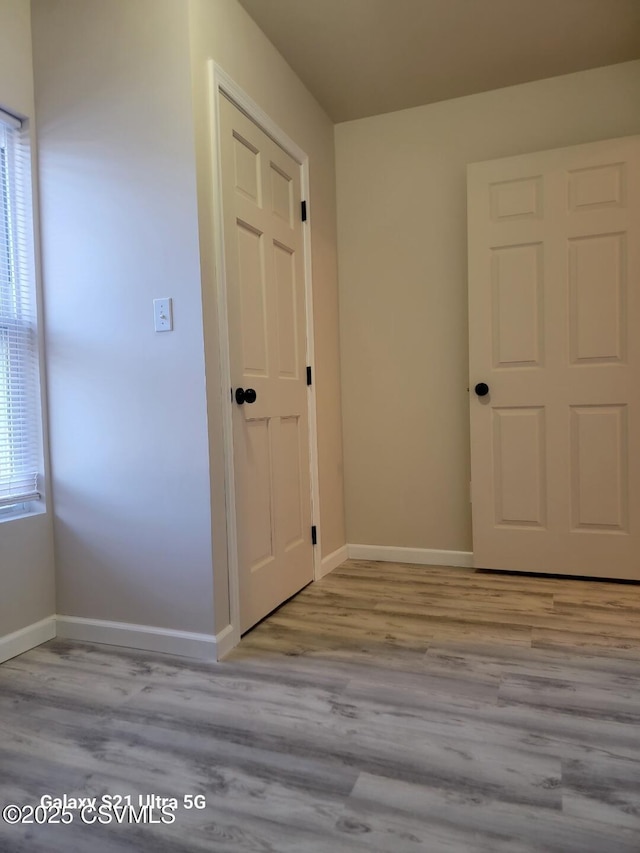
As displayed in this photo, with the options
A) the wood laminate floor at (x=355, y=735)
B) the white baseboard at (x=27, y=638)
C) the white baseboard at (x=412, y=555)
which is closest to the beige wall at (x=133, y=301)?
the white baseboard at (x=27, y=638)

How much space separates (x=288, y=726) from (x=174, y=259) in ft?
4.87

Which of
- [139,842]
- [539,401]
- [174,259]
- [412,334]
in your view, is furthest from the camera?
[412,334]

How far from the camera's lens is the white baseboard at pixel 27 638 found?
1978 mm

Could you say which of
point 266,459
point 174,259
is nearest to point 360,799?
point 266,459

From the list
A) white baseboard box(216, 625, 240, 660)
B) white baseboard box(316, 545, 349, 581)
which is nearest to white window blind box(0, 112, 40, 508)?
white baseboard box(216, 625, 240, 660)

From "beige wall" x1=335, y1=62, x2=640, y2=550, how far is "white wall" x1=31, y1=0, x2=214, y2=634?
1.40 meters

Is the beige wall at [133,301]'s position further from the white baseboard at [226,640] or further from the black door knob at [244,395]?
the black door knob at [244,395]

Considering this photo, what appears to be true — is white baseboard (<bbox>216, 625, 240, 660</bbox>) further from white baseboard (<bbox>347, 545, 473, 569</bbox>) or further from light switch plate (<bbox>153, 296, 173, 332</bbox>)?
white baseboard (<bbox>347, 545, 473, 569</bbox>)

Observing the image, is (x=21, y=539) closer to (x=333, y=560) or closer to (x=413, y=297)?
(x=333, y=560)

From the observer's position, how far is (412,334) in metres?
3.07

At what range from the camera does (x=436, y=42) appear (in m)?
2.50

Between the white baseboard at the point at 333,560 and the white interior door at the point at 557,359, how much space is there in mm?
712

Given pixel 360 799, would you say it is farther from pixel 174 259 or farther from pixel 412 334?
pixel 412 334

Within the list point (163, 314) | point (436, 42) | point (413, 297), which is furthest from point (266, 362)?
point (436, 42)
